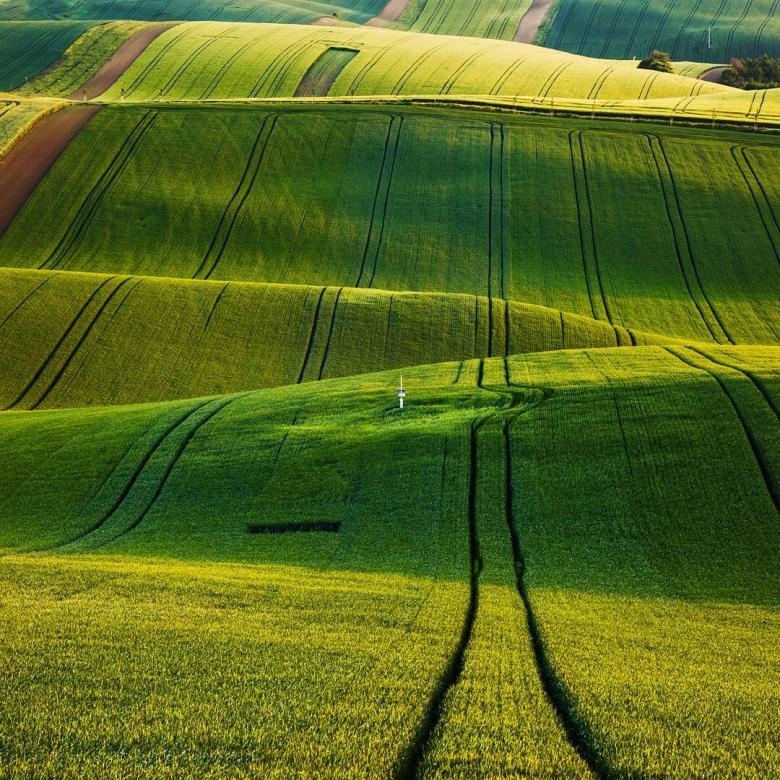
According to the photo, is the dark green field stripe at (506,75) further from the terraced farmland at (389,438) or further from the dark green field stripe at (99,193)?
the dark green field stripe at (99,193)

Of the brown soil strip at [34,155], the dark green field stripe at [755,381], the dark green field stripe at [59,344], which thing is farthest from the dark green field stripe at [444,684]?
the brown soil strip at [34,155]

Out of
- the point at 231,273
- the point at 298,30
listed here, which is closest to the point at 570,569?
the point at 231,273

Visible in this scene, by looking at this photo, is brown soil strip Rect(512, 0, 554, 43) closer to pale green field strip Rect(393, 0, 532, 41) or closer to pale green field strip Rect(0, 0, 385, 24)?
pale green field strip Rect(393, 0, 532, 41)

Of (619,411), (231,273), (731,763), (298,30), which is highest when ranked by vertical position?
(298,30)

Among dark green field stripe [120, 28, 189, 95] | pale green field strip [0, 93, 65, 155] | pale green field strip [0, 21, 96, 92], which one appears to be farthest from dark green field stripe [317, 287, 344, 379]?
pale green field strip [0, 21, 96, 92]

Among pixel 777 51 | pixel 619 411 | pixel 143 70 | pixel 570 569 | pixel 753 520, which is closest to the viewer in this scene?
pixel 570 569

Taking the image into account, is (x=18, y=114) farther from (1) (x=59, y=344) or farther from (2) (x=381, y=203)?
(1) (x=59, y=344)

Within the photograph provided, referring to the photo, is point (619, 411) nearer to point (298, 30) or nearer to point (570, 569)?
point (570, 569)
